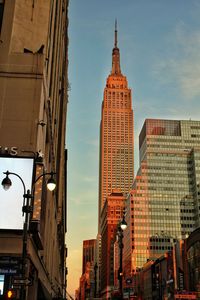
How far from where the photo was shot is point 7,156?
24.0 meters

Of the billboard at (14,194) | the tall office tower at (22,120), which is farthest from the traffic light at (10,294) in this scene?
the billboard at (14,194)

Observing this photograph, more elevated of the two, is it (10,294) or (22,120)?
(22,120)

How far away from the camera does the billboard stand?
22.6 meters

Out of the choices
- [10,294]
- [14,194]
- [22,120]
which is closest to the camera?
[10,294]

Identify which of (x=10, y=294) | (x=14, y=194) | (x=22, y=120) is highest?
(x=22, y=120)

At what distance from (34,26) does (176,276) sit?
315 feet

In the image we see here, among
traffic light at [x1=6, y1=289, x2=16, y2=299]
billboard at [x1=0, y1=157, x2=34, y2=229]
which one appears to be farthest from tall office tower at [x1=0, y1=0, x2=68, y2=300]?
traffic light at [x1=6, y1=289, x2=16, y2=299]

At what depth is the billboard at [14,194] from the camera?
22.6m

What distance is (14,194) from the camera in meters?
23.3

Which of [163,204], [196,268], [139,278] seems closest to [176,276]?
[196,268]

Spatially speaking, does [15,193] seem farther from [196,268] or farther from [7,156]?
[196,268]

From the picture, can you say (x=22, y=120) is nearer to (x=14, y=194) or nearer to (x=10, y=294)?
(x=14, y=194)

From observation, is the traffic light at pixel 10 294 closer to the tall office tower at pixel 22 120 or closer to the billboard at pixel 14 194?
the tall office tower at pixel 22 120

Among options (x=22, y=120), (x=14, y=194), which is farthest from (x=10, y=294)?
(x=22, y=120)
